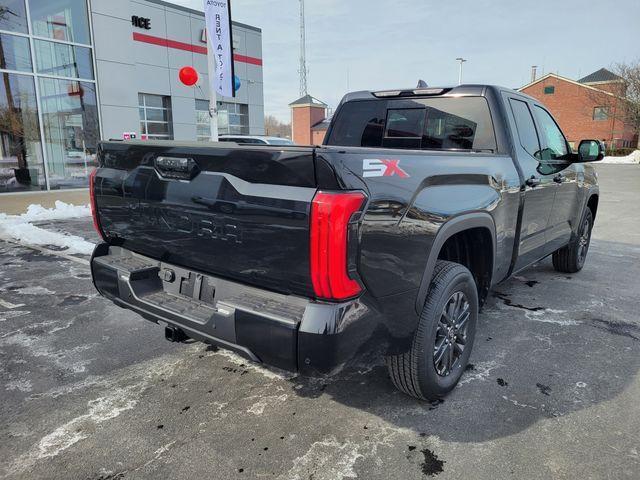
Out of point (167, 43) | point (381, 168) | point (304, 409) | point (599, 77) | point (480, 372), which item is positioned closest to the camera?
point (381, 168)

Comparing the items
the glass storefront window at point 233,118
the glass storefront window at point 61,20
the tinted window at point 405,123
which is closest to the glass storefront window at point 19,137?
the glass storefront window at point 61,20

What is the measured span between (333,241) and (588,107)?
51.7 meters

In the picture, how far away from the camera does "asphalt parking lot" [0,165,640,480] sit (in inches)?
91.7

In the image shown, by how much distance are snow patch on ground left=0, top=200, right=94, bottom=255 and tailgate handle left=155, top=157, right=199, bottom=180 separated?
4.74 m

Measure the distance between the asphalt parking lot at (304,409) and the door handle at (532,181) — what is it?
122 centimetres

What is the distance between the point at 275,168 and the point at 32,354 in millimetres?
2722

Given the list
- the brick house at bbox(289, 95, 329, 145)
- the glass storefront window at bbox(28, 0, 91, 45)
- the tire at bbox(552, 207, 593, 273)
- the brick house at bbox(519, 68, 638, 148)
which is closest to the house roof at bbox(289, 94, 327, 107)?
the brick house at bbox(289, 95, 329, 145)

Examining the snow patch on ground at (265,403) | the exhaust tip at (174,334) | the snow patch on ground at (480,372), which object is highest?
the exhaust tip at (174,334)

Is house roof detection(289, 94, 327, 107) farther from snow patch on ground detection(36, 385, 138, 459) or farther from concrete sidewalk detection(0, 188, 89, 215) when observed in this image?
snow patch on ground detection(36, 385, 138, 459)

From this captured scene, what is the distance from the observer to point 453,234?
8.88 feet

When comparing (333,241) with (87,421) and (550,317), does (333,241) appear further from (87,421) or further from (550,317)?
(550,317)

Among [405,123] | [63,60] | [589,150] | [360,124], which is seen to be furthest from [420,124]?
[63,60]

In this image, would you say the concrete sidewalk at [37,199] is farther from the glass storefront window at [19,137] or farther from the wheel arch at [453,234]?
the wheel arch at [453,234]

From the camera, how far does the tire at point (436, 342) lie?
8.40 feet
